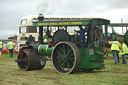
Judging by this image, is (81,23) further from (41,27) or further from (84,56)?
(41,27)

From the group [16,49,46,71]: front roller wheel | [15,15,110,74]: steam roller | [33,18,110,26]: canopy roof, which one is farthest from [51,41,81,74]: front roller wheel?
[16,49,46,71]: front roller wheel

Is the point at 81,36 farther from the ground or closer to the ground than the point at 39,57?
farther from the ground

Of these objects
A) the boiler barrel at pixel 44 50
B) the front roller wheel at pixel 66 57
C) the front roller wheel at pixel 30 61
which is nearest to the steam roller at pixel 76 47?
the front roller wheel at pixel 66 57

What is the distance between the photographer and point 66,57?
27.7 ft

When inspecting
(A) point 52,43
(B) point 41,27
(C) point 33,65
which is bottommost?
(C) point 33,65

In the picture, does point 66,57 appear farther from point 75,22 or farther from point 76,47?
point 75,22

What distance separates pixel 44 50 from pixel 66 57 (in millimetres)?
1450

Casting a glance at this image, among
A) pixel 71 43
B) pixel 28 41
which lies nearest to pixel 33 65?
pixel 28 41

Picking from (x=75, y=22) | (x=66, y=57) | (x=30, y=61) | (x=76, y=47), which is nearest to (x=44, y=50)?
(x=30, y=61)

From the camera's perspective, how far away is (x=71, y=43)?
8.28 m

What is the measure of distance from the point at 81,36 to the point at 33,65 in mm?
2279

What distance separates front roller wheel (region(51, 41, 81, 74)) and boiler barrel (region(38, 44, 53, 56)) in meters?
0.84

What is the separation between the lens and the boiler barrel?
373 inches

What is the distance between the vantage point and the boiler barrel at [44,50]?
9.48 meters
